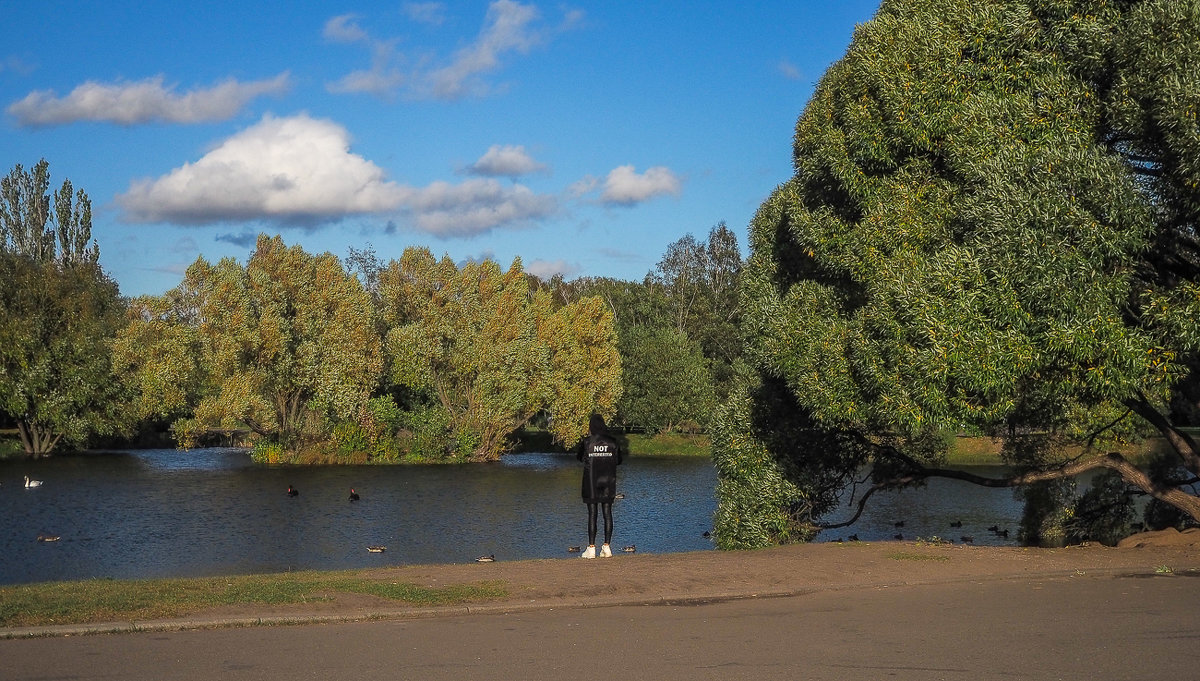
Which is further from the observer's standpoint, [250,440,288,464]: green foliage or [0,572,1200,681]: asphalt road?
[250,440,288,464]: green foliage

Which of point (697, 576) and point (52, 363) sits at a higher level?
point (52, 363)

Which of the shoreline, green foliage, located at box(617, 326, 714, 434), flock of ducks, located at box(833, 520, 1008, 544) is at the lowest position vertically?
flock of ducks, located at box(833, 520, 1008, 544)

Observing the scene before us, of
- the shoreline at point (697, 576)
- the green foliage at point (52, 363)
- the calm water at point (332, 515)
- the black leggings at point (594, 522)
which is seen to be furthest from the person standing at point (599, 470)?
the green foliage at point (52, 363)

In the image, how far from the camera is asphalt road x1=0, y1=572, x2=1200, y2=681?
27.7 ft

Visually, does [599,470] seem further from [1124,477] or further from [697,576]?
[1124,477]

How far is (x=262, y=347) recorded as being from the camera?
53.2m

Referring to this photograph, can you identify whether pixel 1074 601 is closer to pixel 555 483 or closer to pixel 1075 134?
pixel 1075 134

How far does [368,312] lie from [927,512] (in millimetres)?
32482

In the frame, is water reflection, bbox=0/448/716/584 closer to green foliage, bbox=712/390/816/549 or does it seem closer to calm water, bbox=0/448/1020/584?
calm water, bbox=0/448/1020/584

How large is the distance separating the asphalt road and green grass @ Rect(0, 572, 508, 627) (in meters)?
0.75

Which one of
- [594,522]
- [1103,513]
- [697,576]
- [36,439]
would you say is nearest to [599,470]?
[594,522]

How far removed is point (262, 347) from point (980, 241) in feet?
148

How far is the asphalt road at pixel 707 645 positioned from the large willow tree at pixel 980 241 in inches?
142

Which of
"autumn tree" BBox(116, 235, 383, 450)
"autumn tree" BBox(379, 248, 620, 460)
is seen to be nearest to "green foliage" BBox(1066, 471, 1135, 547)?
"autumn tree" BBox(379, 248, 620, 460)
